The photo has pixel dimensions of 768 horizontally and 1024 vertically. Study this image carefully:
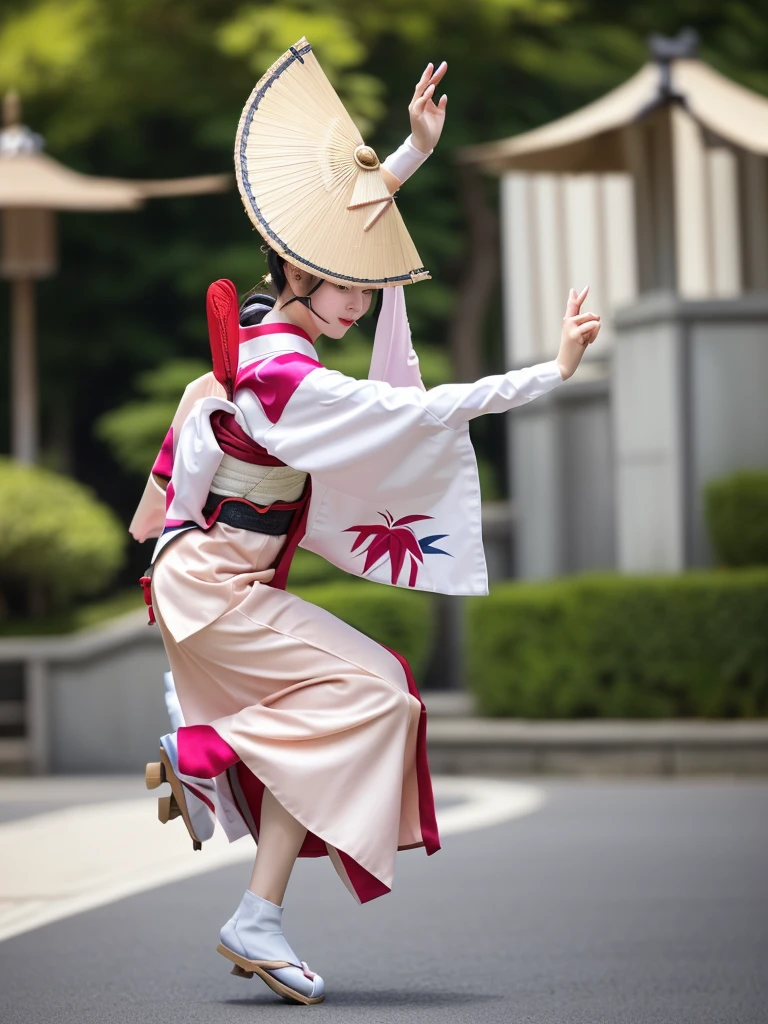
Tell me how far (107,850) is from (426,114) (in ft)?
14.2

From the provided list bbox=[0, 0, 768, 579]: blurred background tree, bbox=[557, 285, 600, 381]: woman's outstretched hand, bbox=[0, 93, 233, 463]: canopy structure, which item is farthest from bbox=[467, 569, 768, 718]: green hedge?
bbox=[557, 285, 600, 381]: woman's outstretched hand

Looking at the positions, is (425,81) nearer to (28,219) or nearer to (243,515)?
(243,515)

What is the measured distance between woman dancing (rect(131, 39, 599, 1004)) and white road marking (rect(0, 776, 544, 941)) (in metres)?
1.64

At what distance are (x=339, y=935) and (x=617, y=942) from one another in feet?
2.99

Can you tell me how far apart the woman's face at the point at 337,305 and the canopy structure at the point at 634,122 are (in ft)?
25.8

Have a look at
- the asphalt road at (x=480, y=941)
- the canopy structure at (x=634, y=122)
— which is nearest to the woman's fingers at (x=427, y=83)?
the asphalt road at (x=480, y=941)

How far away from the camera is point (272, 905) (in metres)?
4.75

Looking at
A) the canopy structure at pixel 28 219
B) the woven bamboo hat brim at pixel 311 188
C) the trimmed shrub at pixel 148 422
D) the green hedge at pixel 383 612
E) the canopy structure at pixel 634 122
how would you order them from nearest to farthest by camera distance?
the woven bamboo hat brim at pixel 311 188, the canopy structure at pixel 634 122, the green hedge at pixel 383 612, the canopy structure at pixel 28 219, the trimmed shrub at pixel 148 422

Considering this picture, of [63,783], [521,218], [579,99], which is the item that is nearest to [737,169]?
[521,218]

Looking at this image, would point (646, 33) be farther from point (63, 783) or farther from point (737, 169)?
point (63, 783)

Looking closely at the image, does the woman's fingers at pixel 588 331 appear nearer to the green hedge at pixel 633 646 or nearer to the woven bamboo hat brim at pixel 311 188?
the woven bamboo hat brim at pixel 311 188

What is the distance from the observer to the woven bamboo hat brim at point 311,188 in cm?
480

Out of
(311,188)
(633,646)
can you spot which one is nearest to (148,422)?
(633,646)

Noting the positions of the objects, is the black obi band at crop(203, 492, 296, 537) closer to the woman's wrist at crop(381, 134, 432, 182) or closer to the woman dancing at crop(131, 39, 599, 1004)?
the woman dancing at crop(131, 39, 599, 1004)
